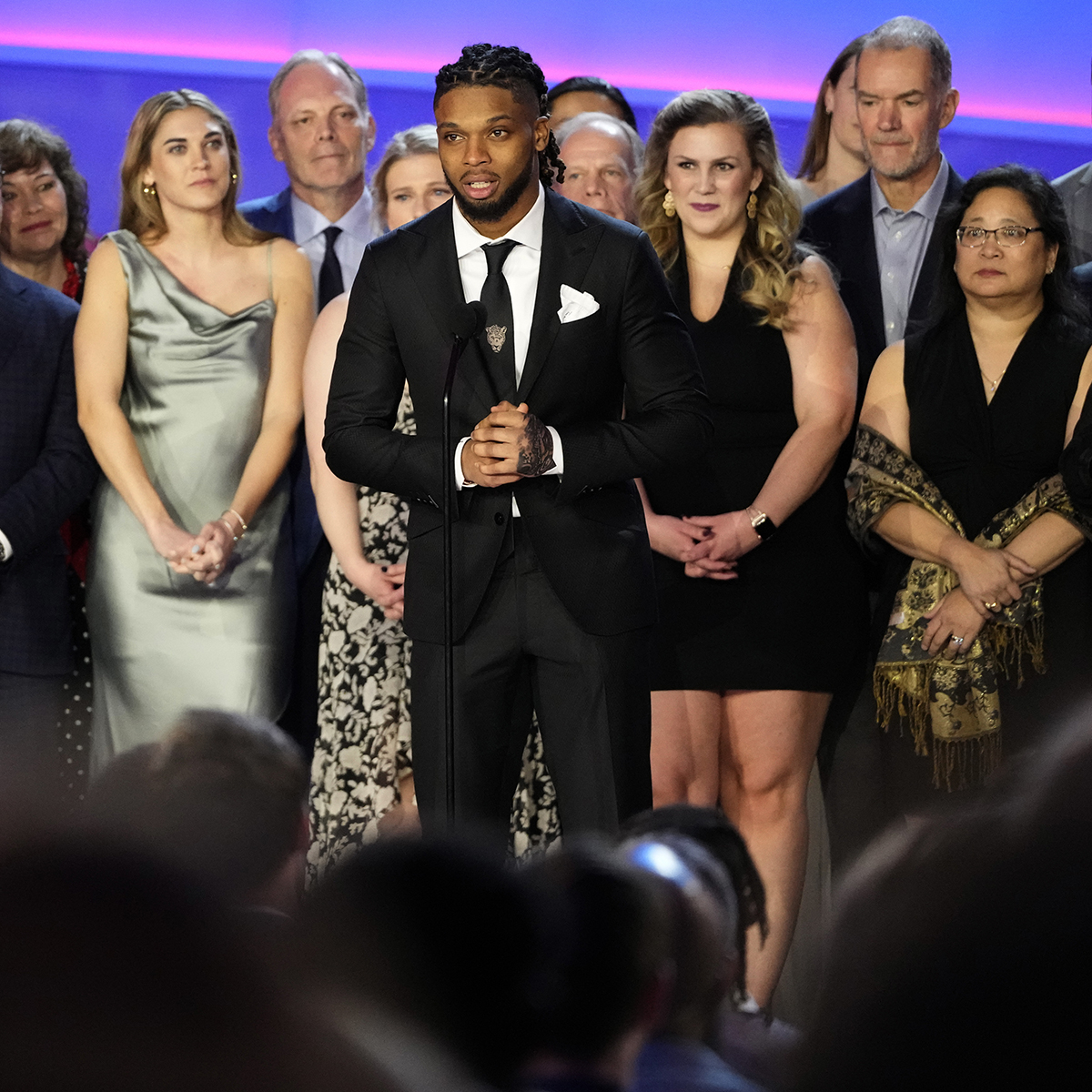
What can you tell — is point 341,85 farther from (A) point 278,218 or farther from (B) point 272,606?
(B) point 272,606

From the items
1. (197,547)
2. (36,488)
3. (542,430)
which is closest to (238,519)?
(197,547)

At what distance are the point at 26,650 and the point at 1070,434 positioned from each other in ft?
7.87

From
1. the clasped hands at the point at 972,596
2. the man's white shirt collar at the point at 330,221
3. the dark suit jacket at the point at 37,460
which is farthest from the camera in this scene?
the man's white shirt collar at the point at 330,221

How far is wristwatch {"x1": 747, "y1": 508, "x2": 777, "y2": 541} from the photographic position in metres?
3.32

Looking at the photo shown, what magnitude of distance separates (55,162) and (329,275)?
719 mm

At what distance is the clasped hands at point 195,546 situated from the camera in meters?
3.45

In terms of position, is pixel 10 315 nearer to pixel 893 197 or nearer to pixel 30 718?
pixel 30 718

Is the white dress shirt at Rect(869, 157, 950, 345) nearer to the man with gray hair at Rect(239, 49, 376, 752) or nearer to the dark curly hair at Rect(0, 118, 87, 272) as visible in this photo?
the man with gray hair at Rect(239, 49, 376, 752)

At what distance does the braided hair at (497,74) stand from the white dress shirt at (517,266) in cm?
18

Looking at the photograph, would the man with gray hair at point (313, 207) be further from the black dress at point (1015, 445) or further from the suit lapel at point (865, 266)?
the black dress at point (1015, 445)

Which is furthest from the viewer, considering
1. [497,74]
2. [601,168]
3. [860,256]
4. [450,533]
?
[860,256]

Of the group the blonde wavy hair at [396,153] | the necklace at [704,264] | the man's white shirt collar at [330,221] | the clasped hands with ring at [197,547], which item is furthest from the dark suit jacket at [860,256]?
the clasped hands with ring at [197,547]

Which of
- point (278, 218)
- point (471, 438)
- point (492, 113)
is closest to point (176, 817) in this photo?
point (471, 438)

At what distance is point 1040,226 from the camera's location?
339 cm
